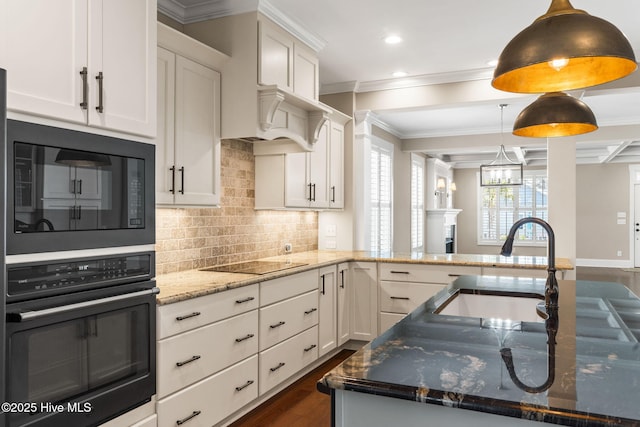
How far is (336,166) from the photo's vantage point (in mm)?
4918

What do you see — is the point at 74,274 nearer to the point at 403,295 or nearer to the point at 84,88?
the point at 84,88

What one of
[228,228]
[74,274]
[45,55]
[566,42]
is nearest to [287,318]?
[228,228]

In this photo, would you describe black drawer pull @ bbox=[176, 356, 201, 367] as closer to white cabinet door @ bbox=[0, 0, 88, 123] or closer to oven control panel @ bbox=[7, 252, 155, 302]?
oven control panel @ bbox=[7, 252, 155, 302]

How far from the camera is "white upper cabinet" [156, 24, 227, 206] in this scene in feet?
9.05

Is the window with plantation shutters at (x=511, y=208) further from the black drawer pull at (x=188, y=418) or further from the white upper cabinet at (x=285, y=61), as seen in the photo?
the black drawer pull at (x=188, y=418)

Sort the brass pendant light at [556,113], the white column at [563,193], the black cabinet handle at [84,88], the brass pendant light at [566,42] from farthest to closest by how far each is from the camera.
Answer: the white column at [563,193], the brass pendant light at [556,113], the black cabinet handle at [84,88], the brass pendant light at [566,42]

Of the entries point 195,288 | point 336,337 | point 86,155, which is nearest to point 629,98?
point 336,337

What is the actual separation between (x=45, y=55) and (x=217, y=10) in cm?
187

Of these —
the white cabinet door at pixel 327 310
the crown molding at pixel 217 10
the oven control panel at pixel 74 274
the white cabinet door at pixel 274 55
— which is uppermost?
the crown molding at pixel 217 10

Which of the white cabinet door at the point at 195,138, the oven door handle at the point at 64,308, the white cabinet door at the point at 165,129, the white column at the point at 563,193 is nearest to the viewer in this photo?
the oven door handle at the point at 64,308

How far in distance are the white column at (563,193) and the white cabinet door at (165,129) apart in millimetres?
3515

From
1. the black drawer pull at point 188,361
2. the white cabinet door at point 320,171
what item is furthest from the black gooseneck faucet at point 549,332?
the white cabinet door at point 320,171

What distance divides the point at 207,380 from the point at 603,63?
2343 millimetres

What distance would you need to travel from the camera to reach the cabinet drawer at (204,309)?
2.33 meters
